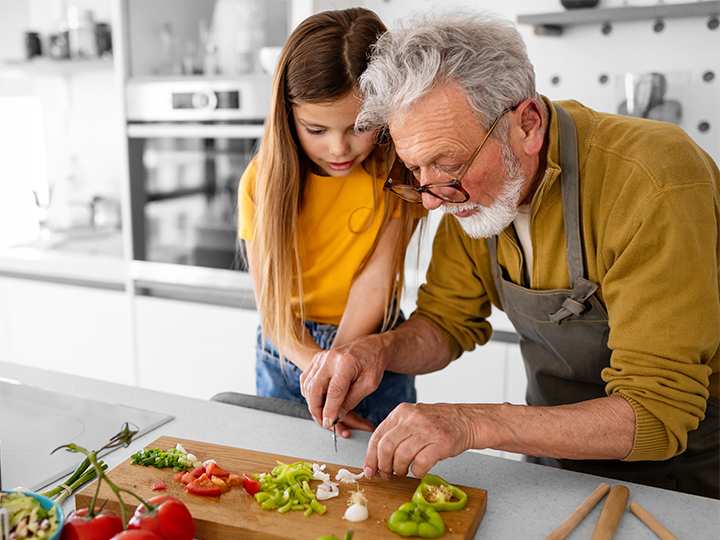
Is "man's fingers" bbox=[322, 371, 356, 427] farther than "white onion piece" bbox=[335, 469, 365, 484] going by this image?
Yes

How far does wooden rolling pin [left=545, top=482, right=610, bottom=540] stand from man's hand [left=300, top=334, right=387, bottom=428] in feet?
1.34

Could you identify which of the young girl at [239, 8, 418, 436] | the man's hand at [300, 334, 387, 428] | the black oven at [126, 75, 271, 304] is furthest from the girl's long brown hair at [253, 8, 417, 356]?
the black oven at [126, 75, 271, 304]

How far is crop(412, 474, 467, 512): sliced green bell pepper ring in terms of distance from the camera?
887mm

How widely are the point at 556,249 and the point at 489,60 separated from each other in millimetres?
354

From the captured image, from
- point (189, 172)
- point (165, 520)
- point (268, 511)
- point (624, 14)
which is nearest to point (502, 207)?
point (268, 511)

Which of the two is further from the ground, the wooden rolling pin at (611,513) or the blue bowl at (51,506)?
the blue bowl at (51,506)

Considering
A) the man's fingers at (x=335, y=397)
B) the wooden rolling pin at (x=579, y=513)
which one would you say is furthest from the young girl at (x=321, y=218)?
the wooden rolling pin at (x=579, y=513)

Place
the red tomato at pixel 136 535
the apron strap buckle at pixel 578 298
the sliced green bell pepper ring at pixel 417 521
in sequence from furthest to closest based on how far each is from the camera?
the apron strap buckle at pixel 578 298
the sliced green bell pepper ring at pixel 417 521
the red tomato at pixel 136 535

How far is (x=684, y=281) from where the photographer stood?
100cm

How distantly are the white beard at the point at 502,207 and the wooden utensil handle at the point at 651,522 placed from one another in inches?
19.6

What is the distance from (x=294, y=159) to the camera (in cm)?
134

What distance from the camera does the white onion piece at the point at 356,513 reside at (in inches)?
34.3

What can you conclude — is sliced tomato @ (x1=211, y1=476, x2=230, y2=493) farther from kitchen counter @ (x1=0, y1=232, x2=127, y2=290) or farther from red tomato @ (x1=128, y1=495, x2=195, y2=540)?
kitchen counter @ (x1=0, y1=232, x2=127, y2=290)

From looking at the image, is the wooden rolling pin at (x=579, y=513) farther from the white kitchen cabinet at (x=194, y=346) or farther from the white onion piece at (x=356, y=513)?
the white kitchen cabinet at (x=194, y=346)
